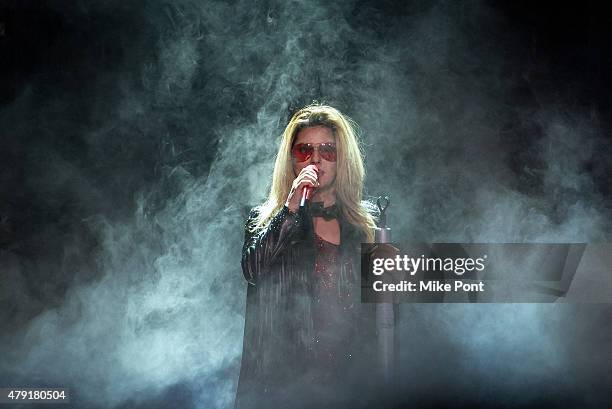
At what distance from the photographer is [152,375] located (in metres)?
3.17

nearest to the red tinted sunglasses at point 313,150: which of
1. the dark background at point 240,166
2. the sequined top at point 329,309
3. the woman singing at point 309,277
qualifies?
the woman singing at point 309,277

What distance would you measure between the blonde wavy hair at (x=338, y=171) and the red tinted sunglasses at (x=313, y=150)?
0.03 metres

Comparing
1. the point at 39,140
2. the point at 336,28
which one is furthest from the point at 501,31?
the point at 39,140

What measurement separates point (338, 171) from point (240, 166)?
0.45 meters

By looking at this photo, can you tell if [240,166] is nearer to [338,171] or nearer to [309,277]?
[338,171]

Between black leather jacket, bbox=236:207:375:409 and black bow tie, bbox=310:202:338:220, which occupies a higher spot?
black bow tie, bbox=310:202:338:220

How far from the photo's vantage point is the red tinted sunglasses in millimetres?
3068

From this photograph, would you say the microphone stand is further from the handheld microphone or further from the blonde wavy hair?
the handheld microphone

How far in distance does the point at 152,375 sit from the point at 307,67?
5.14 ft

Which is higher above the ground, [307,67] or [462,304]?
[307,67]

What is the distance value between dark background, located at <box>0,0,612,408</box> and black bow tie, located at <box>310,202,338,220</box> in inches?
8.7

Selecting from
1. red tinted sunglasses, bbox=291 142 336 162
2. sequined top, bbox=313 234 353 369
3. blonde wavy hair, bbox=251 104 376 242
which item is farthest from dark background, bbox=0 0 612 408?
sequined top, bbox=313 234 353 369

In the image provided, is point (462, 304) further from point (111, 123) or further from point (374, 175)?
point (111, 123)

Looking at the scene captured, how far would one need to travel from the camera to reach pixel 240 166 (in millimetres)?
3168
